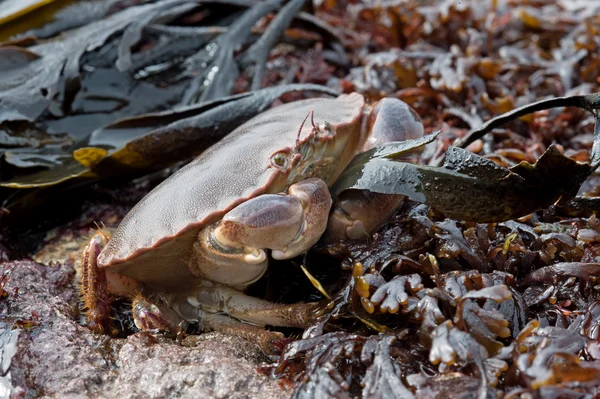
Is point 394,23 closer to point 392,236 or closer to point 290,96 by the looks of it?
point 290,96

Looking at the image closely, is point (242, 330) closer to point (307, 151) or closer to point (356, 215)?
point (356, 215)

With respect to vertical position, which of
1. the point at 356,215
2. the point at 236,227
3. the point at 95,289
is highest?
the point at 236,227

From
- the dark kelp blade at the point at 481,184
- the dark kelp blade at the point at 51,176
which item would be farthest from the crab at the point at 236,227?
the dark kelp blade at the point at 51,176

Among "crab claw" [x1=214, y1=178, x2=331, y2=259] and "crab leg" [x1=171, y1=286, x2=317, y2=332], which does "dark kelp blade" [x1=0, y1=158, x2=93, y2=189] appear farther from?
"crab claw" [x1=214, y1=178, x2=331, y2=259]

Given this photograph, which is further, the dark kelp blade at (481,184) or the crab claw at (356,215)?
the crab claw at (356,215)

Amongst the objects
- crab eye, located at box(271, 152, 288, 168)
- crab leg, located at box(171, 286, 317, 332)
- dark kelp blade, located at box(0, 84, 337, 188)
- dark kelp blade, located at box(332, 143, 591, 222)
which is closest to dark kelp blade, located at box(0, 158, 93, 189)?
dark kelp blade, located at box(0, 84, 337, 188)

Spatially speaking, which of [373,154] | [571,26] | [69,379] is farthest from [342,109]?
[571,26]

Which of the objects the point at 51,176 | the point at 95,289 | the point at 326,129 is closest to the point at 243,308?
the point at 95,289

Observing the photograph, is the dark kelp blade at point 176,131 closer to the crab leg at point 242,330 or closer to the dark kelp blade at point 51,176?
the dark kelp blade at point 51,176
